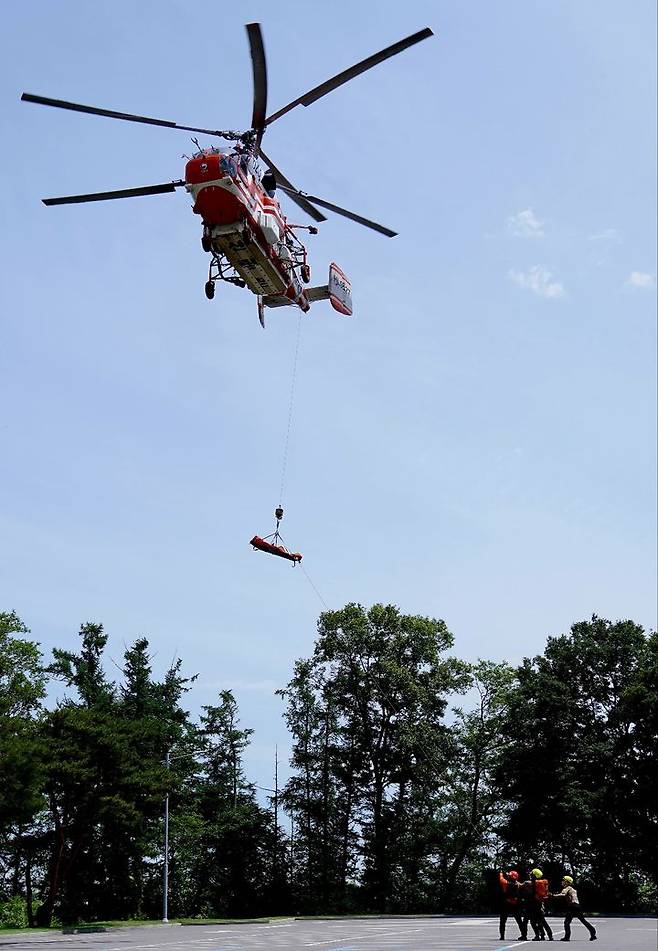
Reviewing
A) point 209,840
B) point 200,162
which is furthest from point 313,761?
point 200,162

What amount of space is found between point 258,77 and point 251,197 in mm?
2341

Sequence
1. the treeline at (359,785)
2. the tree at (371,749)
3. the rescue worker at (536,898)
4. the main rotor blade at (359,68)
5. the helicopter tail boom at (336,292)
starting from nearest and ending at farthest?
the main rotor blade at (359,68)
the rescue worker at (536,898)
the helicopter tail boom at (336,292)
the treeline at (359,785)
the tree at (371,749)

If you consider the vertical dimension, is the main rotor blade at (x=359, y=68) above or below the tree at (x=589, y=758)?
above

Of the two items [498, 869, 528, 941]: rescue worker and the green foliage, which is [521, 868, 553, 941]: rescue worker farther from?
the green foliage

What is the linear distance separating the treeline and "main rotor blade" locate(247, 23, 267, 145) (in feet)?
104

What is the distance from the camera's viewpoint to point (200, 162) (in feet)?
62.2

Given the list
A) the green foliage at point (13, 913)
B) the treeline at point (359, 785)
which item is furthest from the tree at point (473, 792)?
the green foliage at point (13, 913)

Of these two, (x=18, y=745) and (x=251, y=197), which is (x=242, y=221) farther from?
(x=18, y=745)

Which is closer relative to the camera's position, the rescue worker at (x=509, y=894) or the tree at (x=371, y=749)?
the rescue worker at (x=509, y=894)

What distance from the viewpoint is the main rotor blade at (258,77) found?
17.2 meters

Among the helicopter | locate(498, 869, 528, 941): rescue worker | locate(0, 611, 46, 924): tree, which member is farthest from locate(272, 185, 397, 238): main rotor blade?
locate(0, 611, 46, 924): tree

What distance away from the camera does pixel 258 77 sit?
18188 millimetres

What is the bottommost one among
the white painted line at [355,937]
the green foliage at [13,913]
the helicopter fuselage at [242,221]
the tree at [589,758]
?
the green foliage at [13,913]

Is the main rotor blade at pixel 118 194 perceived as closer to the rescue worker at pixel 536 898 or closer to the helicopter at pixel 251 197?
the helicopter at pixel 251 197
